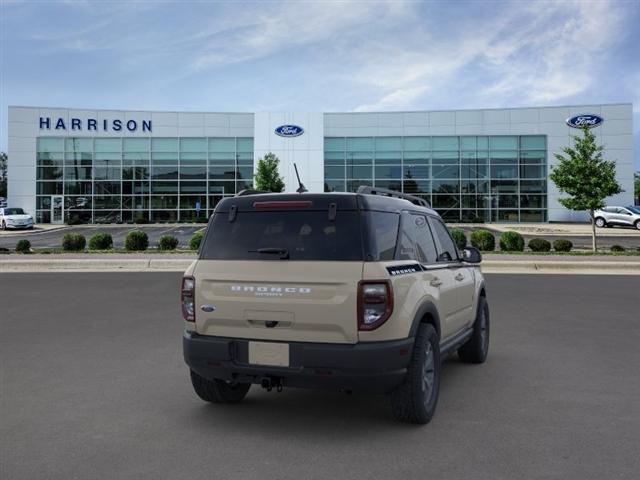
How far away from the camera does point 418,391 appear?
14.4 ft

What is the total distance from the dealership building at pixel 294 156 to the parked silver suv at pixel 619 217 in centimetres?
575

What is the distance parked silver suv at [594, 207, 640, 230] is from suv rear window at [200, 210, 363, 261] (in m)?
38.8

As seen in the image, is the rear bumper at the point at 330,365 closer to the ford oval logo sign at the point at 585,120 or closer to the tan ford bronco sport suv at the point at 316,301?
the tan ford bronco sport suv at the point at 316,301

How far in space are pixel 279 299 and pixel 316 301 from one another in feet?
0.94

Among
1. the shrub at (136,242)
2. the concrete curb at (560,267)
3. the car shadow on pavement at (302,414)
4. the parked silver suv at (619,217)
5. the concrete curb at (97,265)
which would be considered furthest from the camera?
the parked silver suv at (619,217)

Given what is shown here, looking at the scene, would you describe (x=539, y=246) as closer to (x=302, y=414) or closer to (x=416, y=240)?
(x=416, y=240)

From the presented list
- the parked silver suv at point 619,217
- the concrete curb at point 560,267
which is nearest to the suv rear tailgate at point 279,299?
the concrete curb at point 560,267

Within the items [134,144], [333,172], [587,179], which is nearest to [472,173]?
[333,172]

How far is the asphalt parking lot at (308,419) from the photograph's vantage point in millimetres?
3744

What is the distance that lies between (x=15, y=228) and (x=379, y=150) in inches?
1062

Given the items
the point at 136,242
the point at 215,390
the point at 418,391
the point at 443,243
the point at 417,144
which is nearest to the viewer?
the point at 418,391

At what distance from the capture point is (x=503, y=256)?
1953 centimetres

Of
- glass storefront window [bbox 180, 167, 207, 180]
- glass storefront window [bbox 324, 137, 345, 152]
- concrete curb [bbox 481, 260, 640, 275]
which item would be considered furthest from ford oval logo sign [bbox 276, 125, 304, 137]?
concrete curb [bbox 481, 260, 640, 275]

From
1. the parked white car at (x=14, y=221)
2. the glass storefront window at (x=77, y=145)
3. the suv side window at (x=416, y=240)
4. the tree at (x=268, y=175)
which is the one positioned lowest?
the suv side window at (x=416, y=240)
